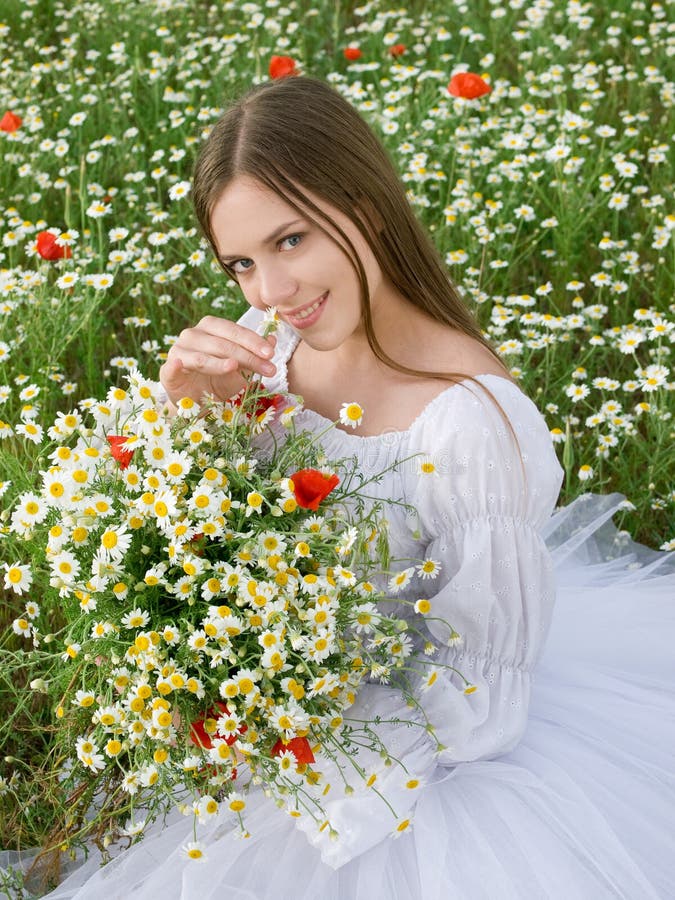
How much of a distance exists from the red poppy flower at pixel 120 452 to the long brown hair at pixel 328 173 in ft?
1.56

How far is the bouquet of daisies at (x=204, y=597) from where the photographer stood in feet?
5.00

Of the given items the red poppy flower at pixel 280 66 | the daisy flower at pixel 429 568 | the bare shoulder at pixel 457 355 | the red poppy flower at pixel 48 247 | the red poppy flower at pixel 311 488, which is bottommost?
the daisy flower at pixel 429 568

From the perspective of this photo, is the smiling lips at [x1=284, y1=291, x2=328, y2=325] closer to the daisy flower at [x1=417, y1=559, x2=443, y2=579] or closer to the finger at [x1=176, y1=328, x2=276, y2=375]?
the finger at [x1=176, y1=328, x2=276, y2=375]

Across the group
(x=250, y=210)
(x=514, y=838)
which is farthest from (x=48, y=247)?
(x=514, y=838)

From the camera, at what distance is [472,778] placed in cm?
190

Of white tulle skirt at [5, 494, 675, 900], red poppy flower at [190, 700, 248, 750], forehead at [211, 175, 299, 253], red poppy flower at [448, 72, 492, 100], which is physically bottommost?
white tulle skirt at [5, 494, 675, 900]

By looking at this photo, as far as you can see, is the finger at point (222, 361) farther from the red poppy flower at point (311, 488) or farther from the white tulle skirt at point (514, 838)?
the white tulle skirt at point (514, 838)

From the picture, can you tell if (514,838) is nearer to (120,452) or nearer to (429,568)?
(429,568)

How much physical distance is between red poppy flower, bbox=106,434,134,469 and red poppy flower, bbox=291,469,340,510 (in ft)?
0.81

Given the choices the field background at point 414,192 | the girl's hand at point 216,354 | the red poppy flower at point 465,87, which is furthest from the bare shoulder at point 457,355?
the red poppy flower at point 465,87

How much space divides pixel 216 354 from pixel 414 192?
219 centimetres

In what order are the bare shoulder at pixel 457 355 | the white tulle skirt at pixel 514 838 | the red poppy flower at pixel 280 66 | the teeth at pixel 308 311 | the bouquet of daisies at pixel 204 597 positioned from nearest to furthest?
the bouquet of daisies at pixel 204 597 < the white tulle skirt at pixel 514 838 < the teeth at pixel 308 311 < the bare shoulder at pixel 457 355 < the red poppy flower at pixel 280 66

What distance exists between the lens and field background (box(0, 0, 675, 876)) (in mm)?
3031

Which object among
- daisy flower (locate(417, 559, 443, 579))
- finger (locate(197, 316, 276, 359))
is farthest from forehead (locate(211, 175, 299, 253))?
daisy flower (locate(417, 559, 443, 579))
